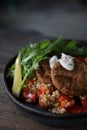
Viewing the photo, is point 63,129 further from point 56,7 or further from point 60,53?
point 56,7

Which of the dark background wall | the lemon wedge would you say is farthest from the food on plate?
the dark background wall

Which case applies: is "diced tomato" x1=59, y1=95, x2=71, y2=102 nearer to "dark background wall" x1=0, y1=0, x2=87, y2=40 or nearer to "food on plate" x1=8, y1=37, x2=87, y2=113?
"food on plate" x1=8, y1=37, x2=87, y2=113

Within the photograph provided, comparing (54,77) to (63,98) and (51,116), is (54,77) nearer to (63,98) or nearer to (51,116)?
(63,98)

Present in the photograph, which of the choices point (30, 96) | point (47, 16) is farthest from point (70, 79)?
point (47, 16)

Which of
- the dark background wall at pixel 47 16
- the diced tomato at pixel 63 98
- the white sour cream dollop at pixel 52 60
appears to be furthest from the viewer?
the dark background wall at pixel 47 16

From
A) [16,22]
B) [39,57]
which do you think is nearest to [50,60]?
[39,57]

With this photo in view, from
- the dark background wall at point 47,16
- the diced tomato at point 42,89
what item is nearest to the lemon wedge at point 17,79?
the diced tomato at point 42,89

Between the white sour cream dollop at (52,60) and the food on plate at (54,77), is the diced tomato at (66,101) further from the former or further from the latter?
the white sour cream dollop at (52,60)
